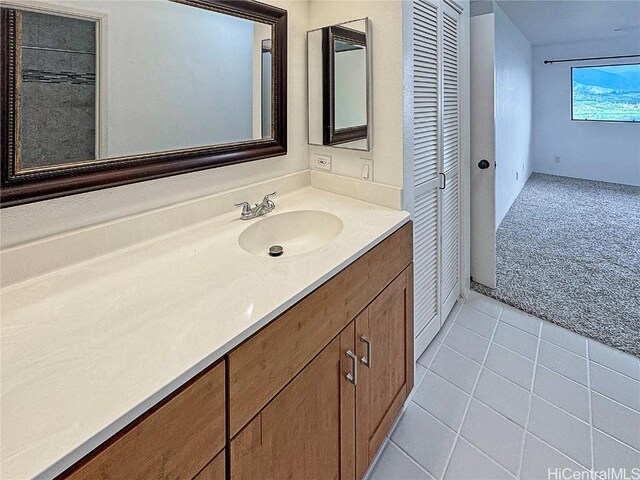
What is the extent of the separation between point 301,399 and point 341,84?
127cm

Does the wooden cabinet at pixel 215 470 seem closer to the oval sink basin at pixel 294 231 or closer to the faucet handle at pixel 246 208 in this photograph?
the oval sink basin at pixel 294 231

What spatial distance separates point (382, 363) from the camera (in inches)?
54.9

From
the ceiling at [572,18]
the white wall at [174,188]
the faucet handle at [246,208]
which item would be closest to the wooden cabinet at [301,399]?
the faucet handle at [246,208]

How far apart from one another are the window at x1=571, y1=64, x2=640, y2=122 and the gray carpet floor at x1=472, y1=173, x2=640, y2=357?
145 cm

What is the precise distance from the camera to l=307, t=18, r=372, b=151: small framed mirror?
1.63 metres

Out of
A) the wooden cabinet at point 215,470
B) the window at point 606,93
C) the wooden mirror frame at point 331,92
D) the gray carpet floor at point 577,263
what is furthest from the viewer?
the window at point 606,93

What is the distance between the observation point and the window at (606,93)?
5883 mm

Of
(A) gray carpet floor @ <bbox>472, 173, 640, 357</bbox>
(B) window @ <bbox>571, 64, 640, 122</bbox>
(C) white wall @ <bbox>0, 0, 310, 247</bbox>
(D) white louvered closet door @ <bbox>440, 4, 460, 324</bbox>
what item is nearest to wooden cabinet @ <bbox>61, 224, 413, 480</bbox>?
(C) white wall @ <bbox>0, 0, 310, 247</bbox>

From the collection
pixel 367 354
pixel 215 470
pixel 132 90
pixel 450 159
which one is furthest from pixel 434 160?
pixel 215 470

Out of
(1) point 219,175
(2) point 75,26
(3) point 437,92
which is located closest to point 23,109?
(2) point 75,26

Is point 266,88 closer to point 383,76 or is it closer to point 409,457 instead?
point 383,76

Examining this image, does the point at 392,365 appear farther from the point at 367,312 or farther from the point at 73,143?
the point at 73,143

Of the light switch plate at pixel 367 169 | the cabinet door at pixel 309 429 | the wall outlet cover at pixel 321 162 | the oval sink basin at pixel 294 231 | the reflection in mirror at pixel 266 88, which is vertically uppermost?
the reflection in mirror at pixel 266 88

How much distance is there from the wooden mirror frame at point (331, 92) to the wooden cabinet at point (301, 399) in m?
0.47
